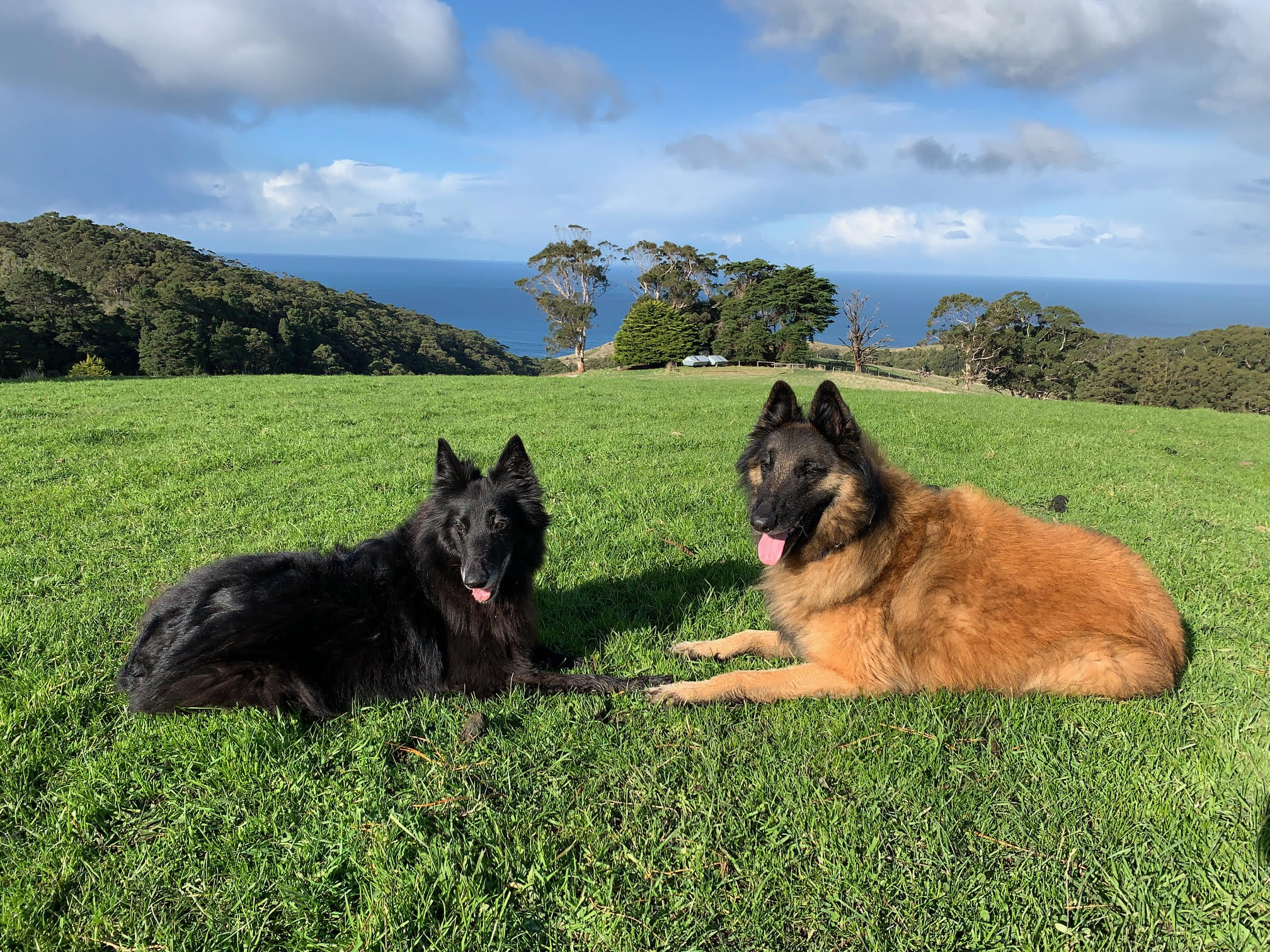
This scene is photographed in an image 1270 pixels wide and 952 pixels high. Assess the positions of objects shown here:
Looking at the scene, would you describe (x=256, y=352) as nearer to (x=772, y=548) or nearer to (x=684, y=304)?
(x=684, y=304)

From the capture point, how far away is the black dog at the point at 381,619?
3.44m

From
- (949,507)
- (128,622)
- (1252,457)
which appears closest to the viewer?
(949,507)

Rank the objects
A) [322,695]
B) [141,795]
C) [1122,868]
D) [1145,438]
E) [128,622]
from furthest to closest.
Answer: [1145,438] < [128,622] < [322,695] < [141,795] < [1122,868]

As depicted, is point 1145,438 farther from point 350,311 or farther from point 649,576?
point 350,311

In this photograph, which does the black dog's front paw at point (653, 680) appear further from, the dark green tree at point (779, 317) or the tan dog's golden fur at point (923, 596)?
the dark green tree at point (779, 317)

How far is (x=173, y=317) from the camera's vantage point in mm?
45562

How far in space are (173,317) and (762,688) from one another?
55772mm

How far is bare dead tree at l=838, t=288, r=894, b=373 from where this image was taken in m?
52.9

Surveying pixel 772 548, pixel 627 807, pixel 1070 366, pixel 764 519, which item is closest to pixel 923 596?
pixel 772 548

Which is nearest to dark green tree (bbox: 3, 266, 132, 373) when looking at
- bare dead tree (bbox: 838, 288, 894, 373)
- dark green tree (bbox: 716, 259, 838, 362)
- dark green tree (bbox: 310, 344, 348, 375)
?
dark green tree (bbox: 310, 344, 348, 375)

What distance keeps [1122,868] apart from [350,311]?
90.3 m

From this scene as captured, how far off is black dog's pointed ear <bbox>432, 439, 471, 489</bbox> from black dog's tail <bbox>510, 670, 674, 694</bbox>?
51.0 inches

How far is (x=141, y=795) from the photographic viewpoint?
293 cm

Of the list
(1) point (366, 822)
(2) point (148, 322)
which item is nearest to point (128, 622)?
(1) point (366, 822)
